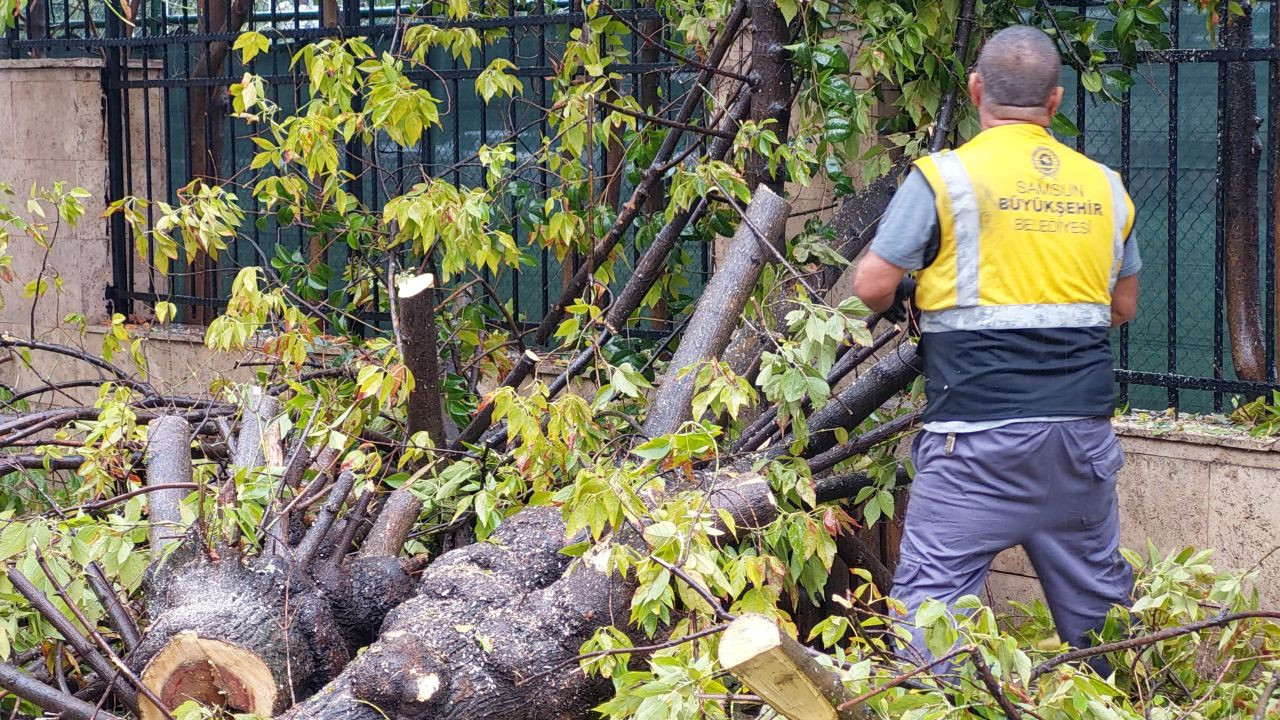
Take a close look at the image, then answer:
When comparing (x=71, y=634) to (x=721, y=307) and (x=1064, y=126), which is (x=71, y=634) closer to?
(x=721, y=307)

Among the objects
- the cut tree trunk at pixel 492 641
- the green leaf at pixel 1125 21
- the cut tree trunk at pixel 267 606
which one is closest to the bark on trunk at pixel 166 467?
the cut tree trunk at pixel 267 606

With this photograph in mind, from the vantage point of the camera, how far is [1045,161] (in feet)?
9.53

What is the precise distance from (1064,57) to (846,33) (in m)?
0.74

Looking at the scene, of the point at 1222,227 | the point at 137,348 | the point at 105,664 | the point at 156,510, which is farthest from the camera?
the point at 137,348

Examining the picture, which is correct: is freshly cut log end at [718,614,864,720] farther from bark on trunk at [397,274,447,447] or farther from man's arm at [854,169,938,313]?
bark on trunk at [397,274,447,447]

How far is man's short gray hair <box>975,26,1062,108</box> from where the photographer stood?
2.92 metres

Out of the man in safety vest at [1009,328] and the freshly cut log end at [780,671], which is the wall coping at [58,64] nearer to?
the man in safety vest at [1009,328]

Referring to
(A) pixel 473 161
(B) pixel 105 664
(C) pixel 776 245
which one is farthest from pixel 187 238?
(C) pixel 776 245

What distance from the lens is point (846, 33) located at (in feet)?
14.3

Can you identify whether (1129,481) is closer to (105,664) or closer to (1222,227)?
(1222,227)

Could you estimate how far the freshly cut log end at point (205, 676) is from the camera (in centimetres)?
306

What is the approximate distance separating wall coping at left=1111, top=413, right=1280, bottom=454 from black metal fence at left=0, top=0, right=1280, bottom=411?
0.08 meters

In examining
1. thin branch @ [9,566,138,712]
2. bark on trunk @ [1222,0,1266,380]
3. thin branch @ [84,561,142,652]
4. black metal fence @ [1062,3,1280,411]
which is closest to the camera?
thin branch @ [9,566,138,712]

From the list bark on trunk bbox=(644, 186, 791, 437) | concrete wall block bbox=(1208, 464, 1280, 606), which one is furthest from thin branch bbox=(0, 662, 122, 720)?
concrete wall block bbox=(1208, 464, 1280, 606)
